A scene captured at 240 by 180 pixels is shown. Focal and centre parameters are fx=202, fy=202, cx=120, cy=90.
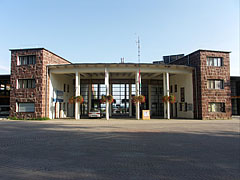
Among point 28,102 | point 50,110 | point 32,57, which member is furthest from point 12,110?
point 32,57

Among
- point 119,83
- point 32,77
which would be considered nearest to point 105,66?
point 32,77

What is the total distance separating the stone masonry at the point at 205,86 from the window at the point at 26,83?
70.8 feet

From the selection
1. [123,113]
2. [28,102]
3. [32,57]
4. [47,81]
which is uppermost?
[32,57]

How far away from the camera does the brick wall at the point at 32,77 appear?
25.5m

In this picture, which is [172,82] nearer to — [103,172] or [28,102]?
[28,102]

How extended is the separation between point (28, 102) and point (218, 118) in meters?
24.9

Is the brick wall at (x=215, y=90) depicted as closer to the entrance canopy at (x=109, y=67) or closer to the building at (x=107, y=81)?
the building at (x=107, y=81)

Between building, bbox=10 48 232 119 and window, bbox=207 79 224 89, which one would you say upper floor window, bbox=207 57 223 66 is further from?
window, bbox=207 79 224 89

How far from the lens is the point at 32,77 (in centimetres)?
2600

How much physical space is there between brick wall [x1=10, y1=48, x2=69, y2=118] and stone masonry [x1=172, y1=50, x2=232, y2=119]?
19.9 meters

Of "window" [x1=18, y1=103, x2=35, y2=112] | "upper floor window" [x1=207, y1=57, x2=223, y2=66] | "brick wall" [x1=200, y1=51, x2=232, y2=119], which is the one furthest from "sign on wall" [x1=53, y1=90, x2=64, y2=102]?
"upper floor window" [x1=207, y1=57, x2=223, y2=66]

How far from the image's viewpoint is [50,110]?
1048 inches

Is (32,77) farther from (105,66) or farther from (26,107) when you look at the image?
(105,66)

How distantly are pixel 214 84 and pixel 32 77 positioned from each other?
23992 millimetres
